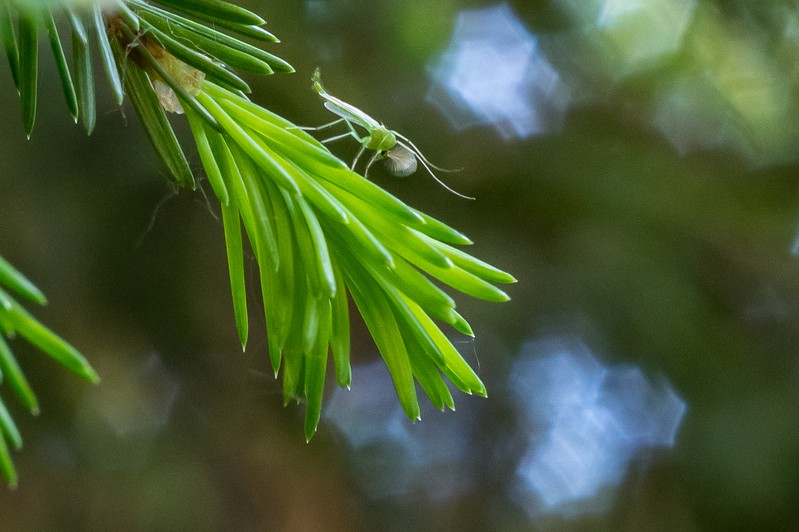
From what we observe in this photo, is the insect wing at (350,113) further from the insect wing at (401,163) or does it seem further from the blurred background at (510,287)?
the blurred background at (510,287)

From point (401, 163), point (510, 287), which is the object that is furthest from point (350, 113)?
point (510, 287)

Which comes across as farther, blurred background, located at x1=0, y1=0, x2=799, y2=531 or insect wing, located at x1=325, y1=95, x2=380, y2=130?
blurred background, located at x1=0, y1=0, x2=799, y2=531

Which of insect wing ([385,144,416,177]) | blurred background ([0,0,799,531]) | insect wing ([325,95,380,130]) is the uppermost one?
insect wing ([325,95,380,130])

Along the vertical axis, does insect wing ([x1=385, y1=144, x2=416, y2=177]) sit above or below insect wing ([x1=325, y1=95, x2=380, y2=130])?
below

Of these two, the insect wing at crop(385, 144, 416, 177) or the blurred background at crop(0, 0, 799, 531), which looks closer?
the insect wing at crop(385, 144, 416, 177)

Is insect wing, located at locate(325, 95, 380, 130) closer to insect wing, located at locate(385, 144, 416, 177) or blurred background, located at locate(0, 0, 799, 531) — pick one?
insect wing, located at locate(385, 144, 416, 177)

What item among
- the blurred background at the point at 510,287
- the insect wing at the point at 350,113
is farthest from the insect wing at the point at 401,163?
the blurred background at the point at 510,287

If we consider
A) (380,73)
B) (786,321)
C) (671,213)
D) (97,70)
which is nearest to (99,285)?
(97,70)

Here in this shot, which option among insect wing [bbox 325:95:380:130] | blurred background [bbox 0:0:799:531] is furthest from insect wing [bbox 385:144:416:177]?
blurred background [bbox 0:0:799:531]

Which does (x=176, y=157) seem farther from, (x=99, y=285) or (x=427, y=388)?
(x=99, y=285)
